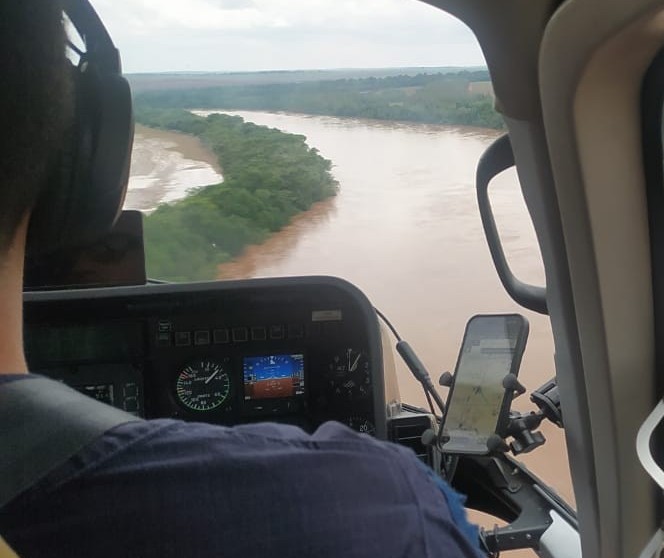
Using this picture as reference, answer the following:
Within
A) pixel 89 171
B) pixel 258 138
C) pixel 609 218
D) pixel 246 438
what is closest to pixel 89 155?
pixel 89 171

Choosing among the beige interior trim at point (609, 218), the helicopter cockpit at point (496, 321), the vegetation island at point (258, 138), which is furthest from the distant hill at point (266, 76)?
the beige interior trim at point (609, 218)

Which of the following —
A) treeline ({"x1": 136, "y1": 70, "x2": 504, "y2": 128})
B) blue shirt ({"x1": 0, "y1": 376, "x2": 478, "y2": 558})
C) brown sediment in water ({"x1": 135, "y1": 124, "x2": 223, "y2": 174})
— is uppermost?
treeline ({"x1": 136, "y1": 70, "x2": 504, "y2": 128})

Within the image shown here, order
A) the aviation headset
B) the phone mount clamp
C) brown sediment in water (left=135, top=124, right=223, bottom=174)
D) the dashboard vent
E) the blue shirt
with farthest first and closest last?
1. the dashboard vent
2. brown sediment in water (left=135, top=124, right=223, bottom=174)
3. the phone mount clamp
4. the aviation headset
5. the blue shirt

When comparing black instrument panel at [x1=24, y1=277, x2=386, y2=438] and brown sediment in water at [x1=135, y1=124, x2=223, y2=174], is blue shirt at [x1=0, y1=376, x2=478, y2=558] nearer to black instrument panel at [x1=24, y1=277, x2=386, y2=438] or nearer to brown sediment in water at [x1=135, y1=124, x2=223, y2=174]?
brown sediment in water at [x1=135, y1=124, x2=223, y2=174]

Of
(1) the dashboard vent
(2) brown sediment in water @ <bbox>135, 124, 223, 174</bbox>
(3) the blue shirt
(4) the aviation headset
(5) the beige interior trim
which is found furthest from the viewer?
(1) the dashboard vent

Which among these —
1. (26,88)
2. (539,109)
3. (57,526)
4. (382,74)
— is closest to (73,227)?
(26,88)

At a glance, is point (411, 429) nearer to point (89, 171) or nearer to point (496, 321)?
point (496, 321)

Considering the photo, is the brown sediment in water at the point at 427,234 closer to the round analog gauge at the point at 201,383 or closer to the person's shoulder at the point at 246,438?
the round analog gauge at the point at 201,383

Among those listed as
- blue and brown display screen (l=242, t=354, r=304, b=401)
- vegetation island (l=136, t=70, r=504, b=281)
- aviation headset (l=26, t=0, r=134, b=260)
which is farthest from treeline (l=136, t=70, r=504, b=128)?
aviation headset (l=26, t=0, r=134, b=260)
